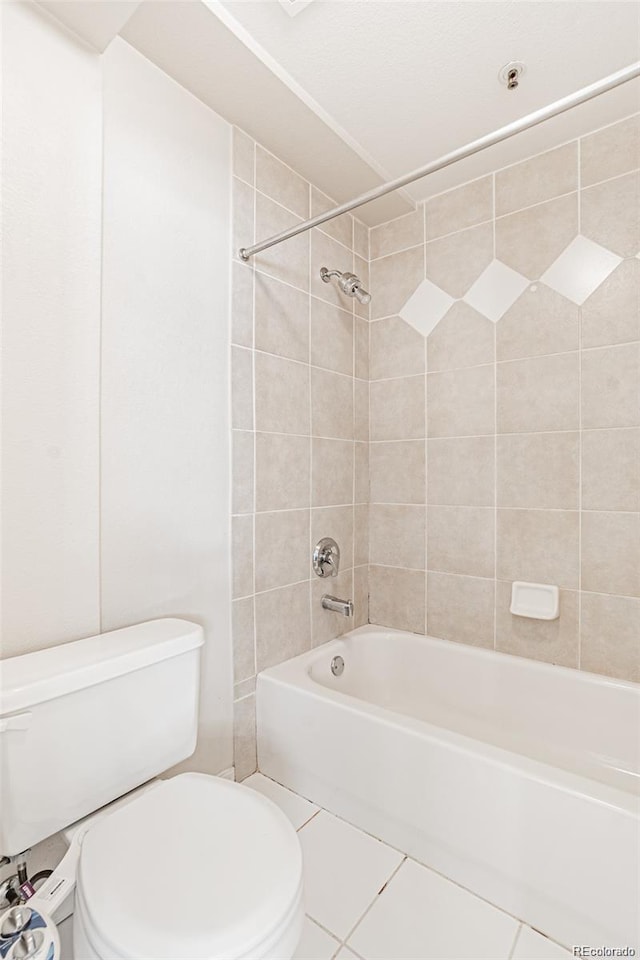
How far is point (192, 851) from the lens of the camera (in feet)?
3.01

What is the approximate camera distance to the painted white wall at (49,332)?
1094 millimetres

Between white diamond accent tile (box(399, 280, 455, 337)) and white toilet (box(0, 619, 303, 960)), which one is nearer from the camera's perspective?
white toilet (box(0, 619, 303, 960))

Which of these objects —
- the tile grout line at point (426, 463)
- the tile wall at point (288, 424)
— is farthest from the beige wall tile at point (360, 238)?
the tile grout line at point (426, 463)

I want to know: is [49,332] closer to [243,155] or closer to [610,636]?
[243,155]

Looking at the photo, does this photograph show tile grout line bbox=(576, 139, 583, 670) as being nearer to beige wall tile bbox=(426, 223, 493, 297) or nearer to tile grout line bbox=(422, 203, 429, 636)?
beige wall tile bbox=(426, 223, 493, 297)

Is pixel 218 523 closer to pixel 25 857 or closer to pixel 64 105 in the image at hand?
pixel 25 857

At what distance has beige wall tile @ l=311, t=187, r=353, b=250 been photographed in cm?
200

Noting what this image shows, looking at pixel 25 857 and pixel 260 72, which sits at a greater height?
pixel 260 72

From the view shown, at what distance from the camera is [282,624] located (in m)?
1.82

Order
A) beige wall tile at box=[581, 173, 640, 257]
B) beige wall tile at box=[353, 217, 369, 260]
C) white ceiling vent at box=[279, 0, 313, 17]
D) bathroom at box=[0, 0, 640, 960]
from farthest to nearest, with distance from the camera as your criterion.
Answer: beige wall tile at box=[353, 217, 369, 260] → beige wall tile at box=[581, 173, 640, 257] → white ceiling vent at box=[279, 0, 313, 17] → bathroom at box=[0, 0, 640, 960]

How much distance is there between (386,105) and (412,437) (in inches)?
47.3

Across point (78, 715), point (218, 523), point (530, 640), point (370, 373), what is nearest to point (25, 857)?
point (78, 715)

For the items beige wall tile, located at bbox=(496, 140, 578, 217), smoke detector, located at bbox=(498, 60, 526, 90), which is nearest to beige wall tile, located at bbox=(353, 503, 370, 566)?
beige wall tile, located at bbox=(496, 140, 578, 217)

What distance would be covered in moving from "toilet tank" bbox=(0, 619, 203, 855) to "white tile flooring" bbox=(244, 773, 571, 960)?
522 mm
